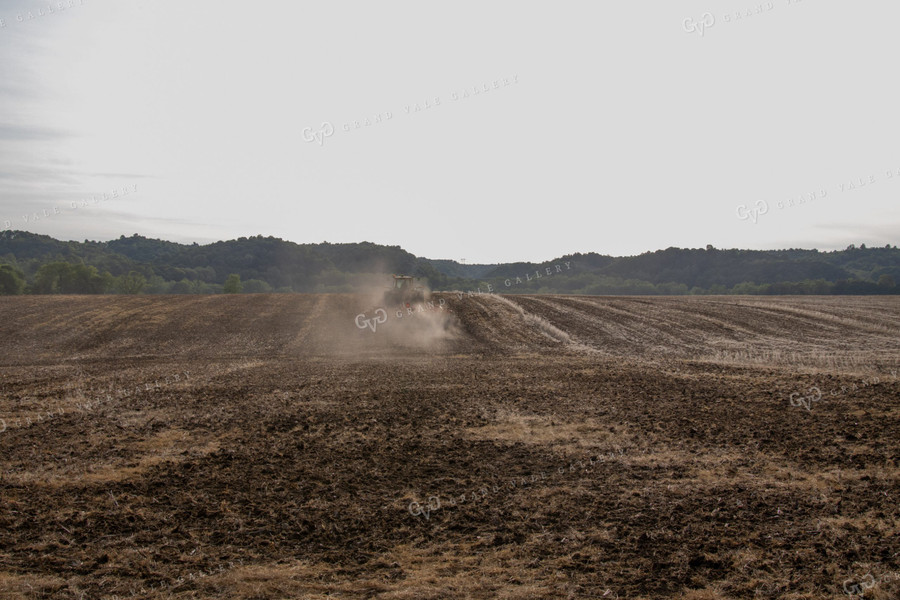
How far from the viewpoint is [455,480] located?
10031 mm

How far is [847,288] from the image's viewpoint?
7819 cm

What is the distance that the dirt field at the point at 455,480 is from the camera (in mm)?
6598

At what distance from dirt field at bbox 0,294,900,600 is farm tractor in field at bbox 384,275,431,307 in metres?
15.9

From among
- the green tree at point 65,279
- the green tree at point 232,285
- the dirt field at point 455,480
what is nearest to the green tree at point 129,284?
the green tree at point 65,279

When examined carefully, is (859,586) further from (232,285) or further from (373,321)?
(232,285)

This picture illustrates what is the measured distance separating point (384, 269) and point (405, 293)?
276 ft

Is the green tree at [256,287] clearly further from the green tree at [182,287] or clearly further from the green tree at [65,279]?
the green tree at [65,279]

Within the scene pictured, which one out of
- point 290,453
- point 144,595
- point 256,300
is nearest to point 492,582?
point 144,595

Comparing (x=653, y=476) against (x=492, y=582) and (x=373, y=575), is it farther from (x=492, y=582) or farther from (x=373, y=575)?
(x=373, y=575)

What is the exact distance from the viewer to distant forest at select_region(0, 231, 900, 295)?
100575mm

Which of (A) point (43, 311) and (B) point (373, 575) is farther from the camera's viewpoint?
(A) point (43, 311)

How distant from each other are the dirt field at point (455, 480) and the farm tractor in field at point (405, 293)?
625 inches

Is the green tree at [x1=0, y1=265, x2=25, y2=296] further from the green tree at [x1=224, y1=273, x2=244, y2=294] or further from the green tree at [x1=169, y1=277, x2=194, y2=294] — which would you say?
the green tree at [x1=169, y1=277, x2=194, y2=294]

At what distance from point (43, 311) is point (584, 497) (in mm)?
46006
